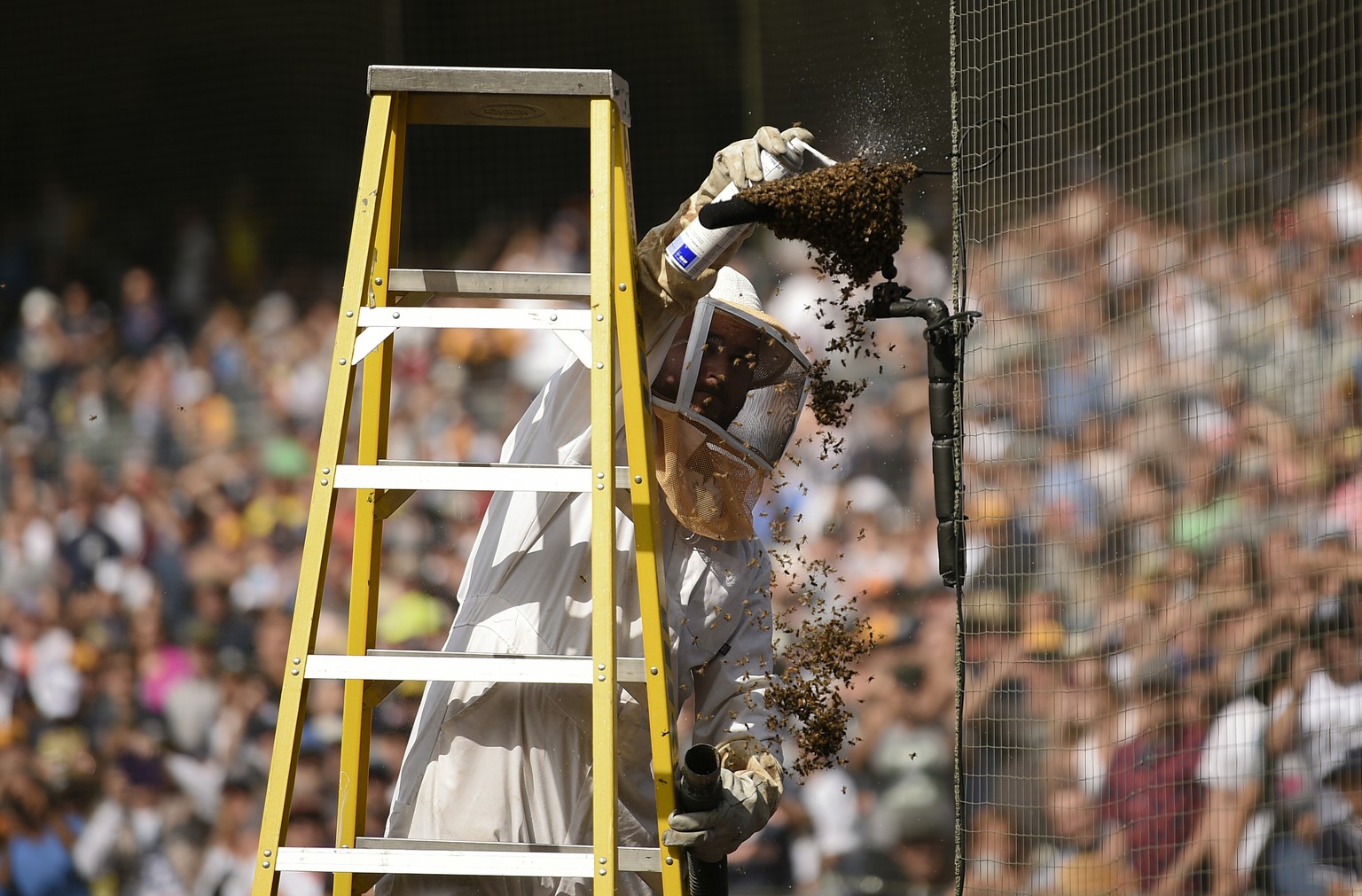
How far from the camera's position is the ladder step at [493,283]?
7.41 feet

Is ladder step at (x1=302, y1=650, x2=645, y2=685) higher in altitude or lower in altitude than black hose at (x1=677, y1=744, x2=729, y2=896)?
higher

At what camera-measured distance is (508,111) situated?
2.35m

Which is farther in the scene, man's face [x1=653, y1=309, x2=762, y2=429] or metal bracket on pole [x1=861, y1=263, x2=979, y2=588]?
man's face [x1=653, y1=309, x2=762, y2=429]

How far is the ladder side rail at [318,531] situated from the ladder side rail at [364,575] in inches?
4.4

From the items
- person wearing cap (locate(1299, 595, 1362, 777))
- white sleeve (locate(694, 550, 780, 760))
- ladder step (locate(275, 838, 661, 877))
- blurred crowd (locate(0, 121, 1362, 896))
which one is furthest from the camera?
A: blurred crowd (locate(0, 121, 1362, 896))

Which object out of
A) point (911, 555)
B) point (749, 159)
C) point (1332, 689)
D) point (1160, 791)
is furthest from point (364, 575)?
point (911, 555)

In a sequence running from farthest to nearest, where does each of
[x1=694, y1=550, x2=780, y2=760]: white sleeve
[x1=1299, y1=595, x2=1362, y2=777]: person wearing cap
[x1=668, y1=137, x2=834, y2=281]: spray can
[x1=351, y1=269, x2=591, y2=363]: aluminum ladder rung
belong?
[x1=1299, y1=595, x2=1362, y2=777]: person wearing cap → [x1=694, y1=550, x2=780, y2=760]: white sleeve → [x1=668, y1=137, x2=834, y2=281]: spray can → [x1=351, y1=269, x2=591, y2=363]: aluminum ladder rung

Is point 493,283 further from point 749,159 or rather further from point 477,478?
point 749,159

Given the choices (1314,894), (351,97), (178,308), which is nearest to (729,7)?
(351,97)

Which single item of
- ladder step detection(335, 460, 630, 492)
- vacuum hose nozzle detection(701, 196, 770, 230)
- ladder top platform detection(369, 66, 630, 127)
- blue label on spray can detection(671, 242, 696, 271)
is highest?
ladder top platform detection(369, 66, 630, 127)

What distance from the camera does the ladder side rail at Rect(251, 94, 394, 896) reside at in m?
2.09

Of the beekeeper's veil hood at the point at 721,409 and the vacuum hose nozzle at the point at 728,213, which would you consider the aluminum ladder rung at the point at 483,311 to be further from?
the beekeeper's veil hood at the point at 721,409

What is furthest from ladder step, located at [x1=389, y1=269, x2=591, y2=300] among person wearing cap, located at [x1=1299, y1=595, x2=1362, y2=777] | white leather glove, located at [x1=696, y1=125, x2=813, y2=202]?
person wearing cap, located at [x1=1299, y1=595, x2=1362, y2=777]

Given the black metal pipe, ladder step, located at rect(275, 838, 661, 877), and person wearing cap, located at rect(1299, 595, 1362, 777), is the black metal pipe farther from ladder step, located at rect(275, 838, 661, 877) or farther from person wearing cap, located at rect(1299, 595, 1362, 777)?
person wearing cap, located at rect(1299, 595, 1362, 777)
